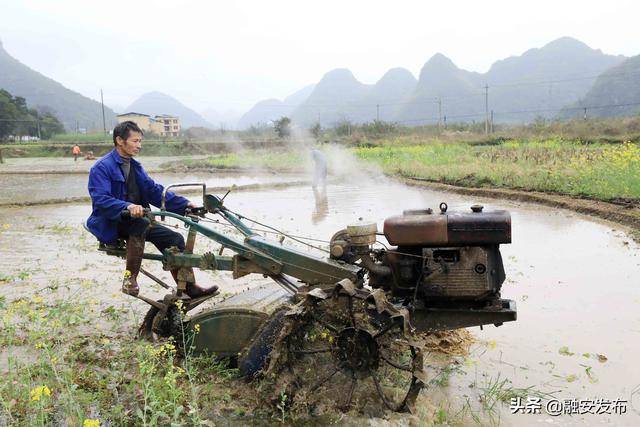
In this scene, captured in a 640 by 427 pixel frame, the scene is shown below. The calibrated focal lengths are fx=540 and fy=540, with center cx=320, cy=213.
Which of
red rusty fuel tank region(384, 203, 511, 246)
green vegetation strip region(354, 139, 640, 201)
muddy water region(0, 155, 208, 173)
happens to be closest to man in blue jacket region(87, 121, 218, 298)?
red rusty fuel tank region(384, 203, 511, 246)

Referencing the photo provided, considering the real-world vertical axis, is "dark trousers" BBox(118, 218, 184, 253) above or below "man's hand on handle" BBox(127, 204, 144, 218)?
below

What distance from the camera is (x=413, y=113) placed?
11188 cm

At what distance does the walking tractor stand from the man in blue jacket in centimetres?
17

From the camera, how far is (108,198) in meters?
4.20

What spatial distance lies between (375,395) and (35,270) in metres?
5.40

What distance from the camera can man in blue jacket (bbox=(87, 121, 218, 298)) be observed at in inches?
166

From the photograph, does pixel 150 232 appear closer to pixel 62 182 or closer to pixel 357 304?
pixel 357 304

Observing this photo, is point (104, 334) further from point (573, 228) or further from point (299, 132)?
point (299, 132)

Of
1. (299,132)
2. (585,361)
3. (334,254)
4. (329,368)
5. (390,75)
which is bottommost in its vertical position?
(585,361)

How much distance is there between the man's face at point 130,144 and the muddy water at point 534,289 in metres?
2.01

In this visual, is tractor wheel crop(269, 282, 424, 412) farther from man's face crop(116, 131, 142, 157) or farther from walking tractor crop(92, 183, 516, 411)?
man's face crop(116, 131, 142, 157)

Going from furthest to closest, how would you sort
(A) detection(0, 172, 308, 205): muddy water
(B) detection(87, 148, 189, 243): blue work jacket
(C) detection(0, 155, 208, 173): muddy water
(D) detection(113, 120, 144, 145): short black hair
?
(C) detection(0, 155, 208, 173): muddy water < (A) detection(0, 172, 308, 205): muddy water < (D) detection(113, 120, 144, 145): short black hair < (B) detection(87, 148, 189, 243): blue work jacket

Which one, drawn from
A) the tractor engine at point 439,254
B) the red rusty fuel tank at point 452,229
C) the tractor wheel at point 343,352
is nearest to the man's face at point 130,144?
the tractor engine at point 439,254

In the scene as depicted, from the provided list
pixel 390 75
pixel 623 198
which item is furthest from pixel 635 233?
pixel 390 75
